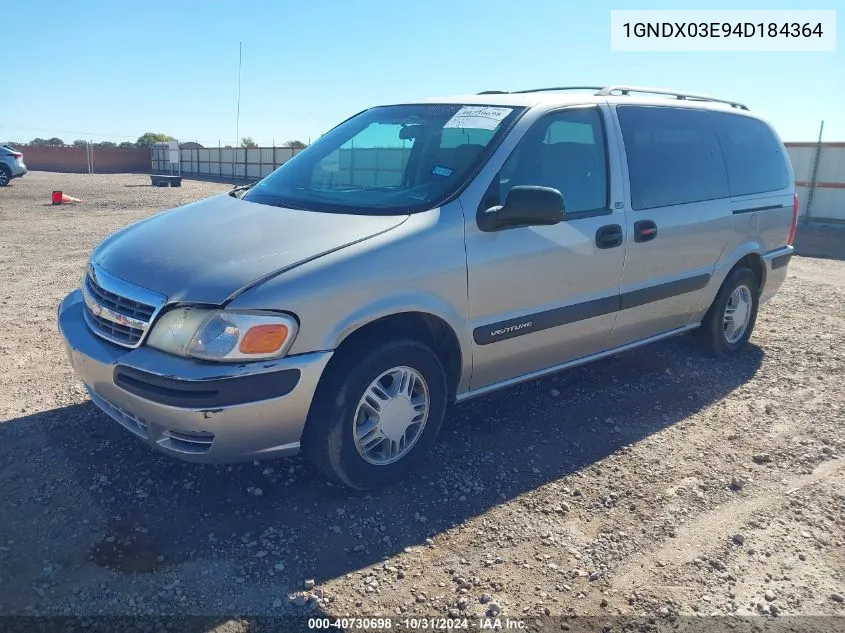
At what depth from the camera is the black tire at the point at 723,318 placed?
5.20 m

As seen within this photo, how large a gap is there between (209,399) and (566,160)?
94.3 inches

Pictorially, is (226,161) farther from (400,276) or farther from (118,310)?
(400,276)

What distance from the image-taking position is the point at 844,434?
4.11m

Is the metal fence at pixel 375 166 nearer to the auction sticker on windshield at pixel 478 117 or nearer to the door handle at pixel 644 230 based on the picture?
the auction sticker on windshield at pixel 478 117

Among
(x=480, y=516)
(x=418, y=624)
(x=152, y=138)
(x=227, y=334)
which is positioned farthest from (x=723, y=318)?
(x=152, y=138)

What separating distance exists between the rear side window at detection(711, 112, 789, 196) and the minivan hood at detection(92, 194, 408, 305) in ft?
10.1

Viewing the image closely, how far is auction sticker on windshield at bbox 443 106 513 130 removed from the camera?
3701mm

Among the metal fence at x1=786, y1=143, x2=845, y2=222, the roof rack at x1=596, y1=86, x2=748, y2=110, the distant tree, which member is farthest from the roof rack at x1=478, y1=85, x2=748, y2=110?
the distant tree

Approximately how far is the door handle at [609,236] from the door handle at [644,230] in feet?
0.54

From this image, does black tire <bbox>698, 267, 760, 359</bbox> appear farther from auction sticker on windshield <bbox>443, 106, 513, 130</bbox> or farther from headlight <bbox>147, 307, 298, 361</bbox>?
headlight <bbox>147, 307, 298, 361</bbox>

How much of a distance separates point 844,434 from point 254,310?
3594 mm

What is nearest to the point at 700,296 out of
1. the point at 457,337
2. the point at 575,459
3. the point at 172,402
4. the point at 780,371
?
the point at 780,371

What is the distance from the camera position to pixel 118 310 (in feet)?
9.91

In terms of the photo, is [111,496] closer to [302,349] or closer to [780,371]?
[302,349]
